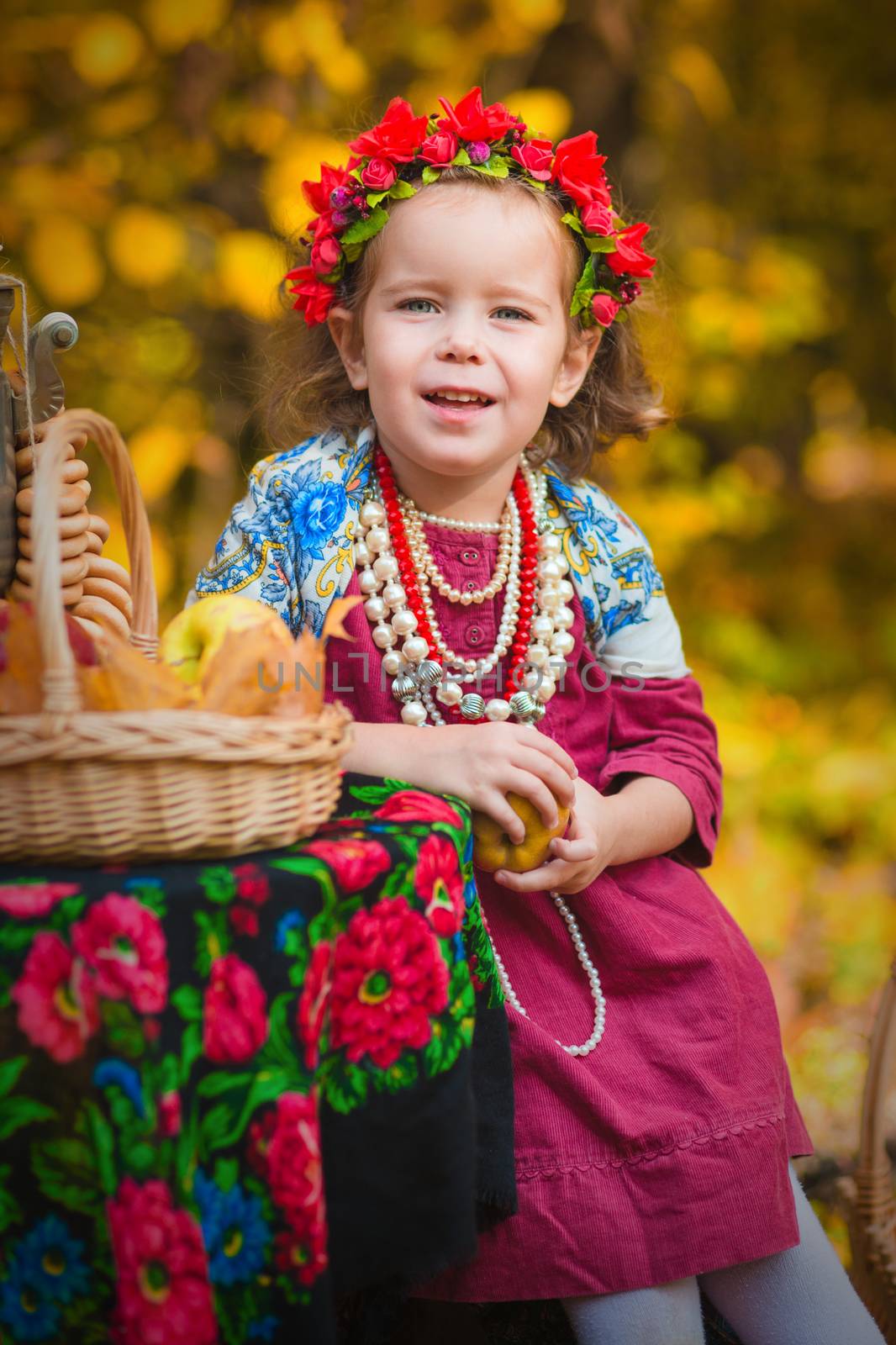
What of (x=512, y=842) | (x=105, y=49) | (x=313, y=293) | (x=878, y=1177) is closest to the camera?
(x=512, y=842)

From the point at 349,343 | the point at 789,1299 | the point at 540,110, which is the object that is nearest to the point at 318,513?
the point at 349,343

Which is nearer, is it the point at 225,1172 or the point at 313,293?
the point at 225,1172

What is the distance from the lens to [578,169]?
63.9 inches

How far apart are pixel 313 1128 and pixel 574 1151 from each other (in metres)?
0.46

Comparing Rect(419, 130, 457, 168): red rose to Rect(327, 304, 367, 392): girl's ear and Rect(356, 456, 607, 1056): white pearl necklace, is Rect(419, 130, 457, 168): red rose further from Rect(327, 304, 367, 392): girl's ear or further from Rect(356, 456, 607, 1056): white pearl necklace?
Rect(356, 456, 607, 1056): white pearl necklace

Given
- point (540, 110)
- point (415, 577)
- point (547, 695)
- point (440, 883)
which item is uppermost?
point (540, 110)

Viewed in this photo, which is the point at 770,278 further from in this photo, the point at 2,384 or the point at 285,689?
the point at 285,689

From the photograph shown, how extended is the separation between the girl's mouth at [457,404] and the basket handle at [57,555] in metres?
0.39

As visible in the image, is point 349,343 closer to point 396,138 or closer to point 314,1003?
point 396,138

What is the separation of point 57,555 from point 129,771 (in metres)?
0.19

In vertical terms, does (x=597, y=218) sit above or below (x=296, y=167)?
below

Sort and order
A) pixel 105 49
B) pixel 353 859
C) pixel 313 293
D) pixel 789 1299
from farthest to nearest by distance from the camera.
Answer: pixel 105 49 < pixel 313 293 < pixel 789 1299 < pixel 353 859

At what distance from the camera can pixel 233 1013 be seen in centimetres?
103

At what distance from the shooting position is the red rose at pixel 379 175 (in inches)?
62.1
